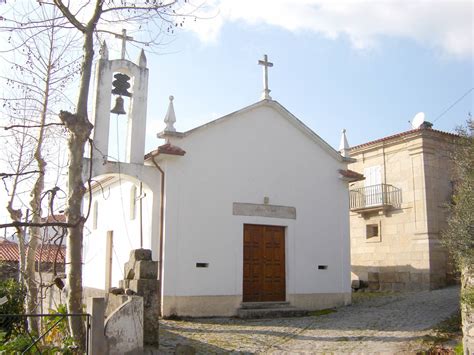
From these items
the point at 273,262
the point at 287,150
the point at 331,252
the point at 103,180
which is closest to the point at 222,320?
the point at 273,262

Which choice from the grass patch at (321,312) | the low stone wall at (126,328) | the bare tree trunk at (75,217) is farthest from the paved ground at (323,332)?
the bare tree trunk at (75,217)

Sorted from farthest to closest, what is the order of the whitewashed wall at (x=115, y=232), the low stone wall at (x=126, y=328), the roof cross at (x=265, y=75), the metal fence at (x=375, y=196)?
the metal fence at (x=375, y=196)
the roof cross at (x=265, y=75)
the whitewashed wall at (x=115, y=232)
the low stone wall at (x=126, y=328)

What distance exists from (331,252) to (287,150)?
3506mm

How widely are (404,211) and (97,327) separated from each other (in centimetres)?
1588

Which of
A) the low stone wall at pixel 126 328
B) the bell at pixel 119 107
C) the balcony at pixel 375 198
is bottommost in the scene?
the low stone wall at pixel 126 328

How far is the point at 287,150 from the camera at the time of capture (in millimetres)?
15898

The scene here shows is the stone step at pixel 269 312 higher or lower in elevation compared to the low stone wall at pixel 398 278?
lower

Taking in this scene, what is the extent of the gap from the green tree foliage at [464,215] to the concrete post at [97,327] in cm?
577

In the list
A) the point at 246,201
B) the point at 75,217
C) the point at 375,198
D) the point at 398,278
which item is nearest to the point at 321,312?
the point at 246,201

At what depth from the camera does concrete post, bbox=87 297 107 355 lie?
7.45 metres

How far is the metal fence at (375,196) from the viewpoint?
21.1 meters

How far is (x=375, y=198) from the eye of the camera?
21.8 meters

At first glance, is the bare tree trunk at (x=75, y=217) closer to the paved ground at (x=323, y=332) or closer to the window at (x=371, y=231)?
the paved ground at (x=323, y=332)

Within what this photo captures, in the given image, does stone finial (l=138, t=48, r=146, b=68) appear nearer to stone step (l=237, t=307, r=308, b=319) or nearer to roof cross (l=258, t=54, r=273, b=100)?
roof cross (l=258, t=54, r=273, b=100)
